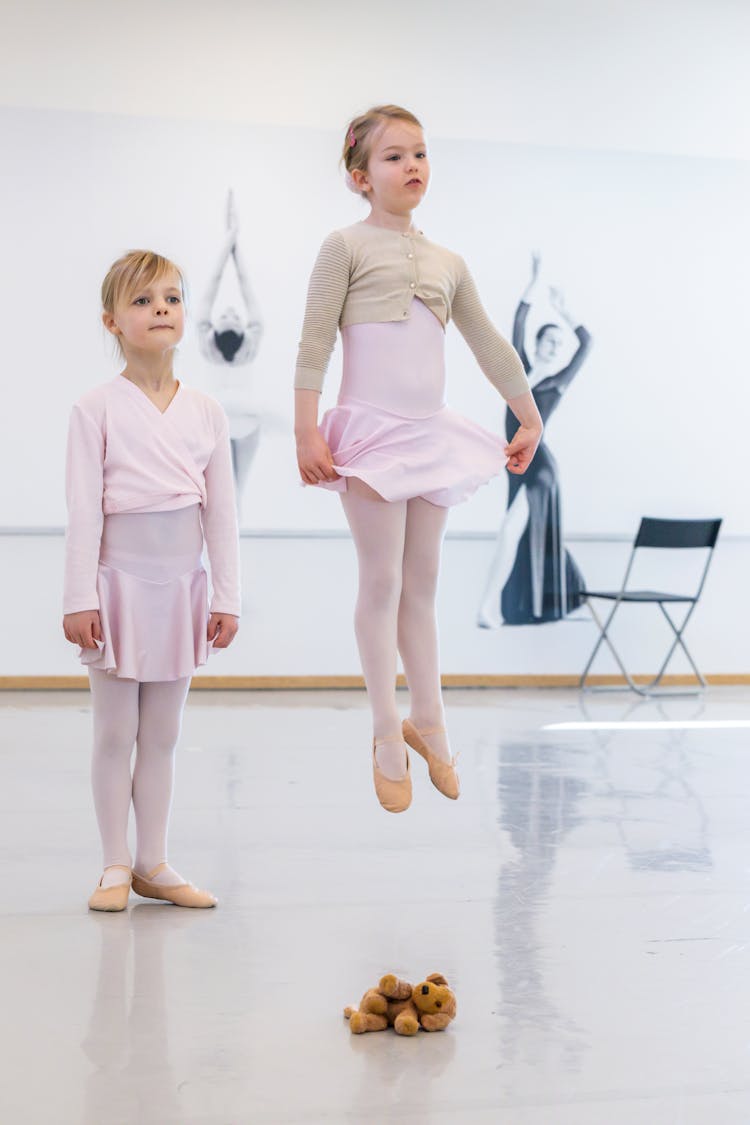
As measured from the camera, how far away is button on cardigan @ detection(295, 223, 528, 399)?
2.17 metres

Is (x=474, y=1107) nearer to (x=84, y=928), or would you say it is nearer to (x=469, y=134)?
(x=84, y=928)

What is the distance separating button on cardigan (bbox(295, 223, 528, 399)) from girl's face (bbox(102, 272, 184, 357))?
40cm

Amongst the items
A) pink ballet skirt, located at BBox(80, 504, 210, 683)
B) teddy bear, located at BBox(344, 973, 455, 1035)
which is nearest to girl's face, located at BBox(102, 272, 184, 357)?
pink ballet skirt, located at BBox(80, 504, 210, 683)

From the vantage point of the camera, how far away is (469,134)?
20.0 ft

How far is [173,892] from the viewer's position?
269cm

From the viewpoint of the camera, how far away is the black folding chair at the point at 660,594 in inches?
237

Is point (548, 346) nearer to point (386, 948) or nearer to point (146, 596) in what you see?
point (146, 596)

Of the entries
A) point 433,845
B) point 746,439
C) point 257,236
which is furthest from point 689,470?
point 433,845

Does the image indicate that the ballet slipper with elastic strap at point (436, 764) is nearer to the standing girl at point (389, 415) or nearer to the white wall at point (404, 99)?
the standing girl at point (389, 415)

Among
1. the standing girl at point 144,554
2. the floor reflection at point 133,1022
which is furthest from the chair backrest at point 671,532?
the floor reflection at point 133,1022

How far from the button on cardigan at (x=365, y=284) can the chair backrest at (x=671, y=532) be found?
3.95 metres

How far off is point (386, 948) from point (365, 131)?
1385 millimetres

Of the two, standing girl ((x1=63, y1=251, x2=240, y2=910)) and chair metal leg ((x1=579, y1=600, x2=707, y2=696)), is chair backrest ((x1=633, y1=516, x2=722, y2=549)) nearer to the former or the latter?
chair metal leg ((x1=579, y1=600, x2=707, y2=696))

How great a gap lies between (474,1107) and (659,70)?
18.4 feet
